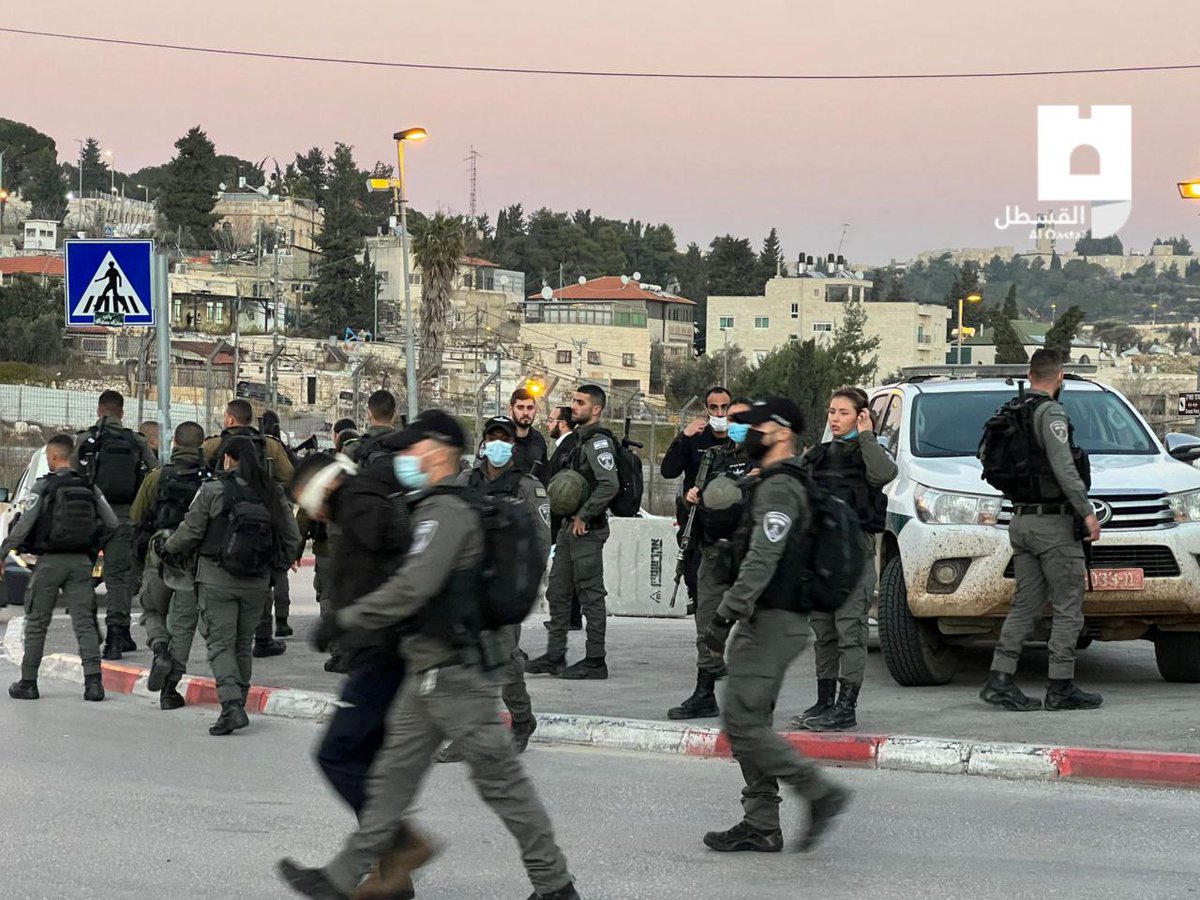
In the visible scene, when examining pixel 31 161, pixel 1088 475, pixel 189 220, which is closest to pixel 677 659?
pixel 1088 475

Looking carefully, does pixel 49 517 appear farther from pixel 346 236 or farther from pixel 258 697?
pixel 346 236

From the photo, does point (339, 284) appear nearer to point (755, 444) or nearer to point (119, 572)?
point (119, 572)

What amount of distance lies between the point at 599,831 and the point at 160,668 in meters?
4.64

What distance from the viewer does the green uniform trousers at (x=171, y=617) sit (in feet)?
33.7

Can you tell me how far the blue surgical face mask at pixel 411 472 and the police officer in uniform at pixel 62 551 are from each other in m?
5.97

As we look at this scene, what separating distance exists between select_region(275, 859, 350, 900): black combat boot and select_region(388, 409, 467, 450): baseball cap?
1.46 m

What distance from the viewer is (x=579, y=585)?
11039 mm

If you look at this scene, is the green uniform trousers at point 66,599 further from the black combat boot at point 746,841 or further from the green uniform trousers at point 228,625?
the black combat boot at point 746,841

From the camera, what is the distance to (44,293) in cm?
9356

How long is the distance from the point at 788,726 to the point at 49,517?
505cm

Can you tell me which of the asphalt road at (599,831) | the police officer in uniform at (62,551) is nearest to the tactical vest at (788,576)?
the asphalt road at (599,831)

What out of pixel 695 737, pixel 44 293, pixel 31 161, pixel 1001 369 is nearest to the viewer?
pixel 695 737

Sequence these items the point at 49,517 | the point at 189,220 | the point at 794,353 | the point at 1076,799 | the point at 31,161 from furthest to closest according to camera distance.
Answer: the point at 31,161
the point at 189,220
the point at 794,353
the point at 49,517
the point at 1076,799

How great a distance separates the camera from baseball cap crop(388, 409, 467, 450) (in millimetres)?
5441
